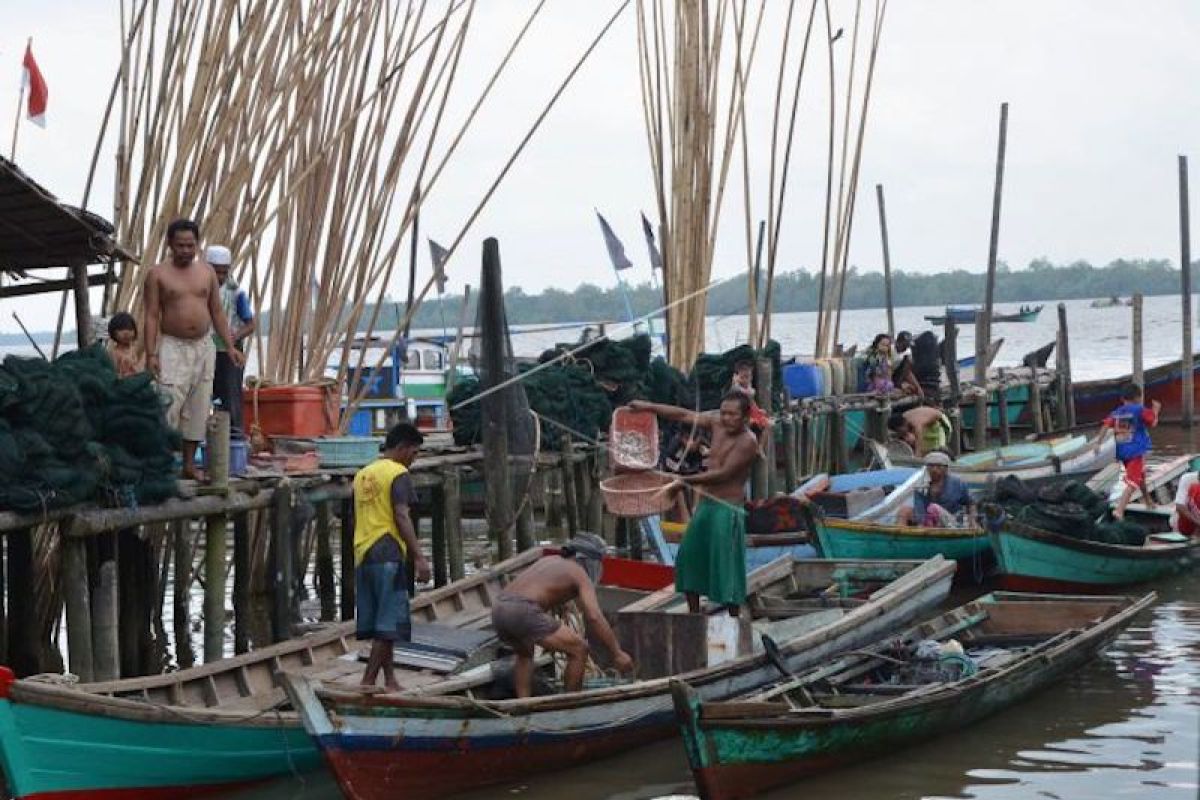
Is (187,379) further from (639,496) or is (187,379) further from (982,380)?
(982,380)

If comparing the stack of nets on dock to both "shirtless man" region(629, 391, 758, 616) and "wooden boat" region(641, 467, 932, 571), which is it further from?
"shirtless man" region(629, 391, 758, 616)

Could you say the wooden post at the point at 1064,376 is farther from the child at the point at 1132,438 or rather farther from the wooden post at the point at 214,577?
the wooden post at the point at 214,577

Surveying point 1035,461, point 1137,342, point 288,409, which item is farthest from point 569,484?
point 1137,342

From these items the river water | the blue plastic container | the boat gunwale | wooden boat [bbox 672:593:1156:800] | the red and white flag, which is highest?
the red and white flag

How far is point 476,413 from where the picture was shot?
13961 millimetres

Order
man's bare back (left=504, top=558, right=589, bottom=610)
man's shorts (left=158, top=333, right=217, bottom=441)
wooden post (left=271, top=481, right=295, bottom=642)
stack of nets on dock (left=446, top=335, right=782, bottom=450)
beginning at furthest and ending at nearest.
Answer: stack of nets on dock (left=446, top=335, right=782, bottom=450)
wooden post (left=271, top=481, right=295, bottom=642)
man's shorts (left=158, top=333, right=217, bottom=441)
man's bare back (left=504, top=558, right=589, bottom=610)

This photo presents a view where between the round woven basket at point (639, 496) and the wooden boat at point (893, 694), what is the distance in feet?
4.25

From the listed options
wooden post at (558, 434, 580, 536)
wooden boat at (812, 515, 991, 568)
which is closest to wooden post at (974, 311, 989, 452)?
wooden boat at (812, 515, 991, 568)

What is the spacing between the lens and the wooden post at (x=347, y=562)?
508 inches

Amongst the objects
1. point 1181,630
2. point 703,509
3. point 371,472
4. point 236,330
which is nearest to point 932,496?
point 1181,630

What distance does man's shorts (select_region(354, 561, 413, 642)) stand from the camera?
9148 mm

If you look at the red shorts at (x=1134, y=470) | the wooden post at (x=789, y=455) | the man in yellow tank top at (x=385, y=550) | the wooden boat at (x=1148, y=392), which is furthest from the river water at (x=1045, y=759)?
the wooden boat at (x=1148, y=392)

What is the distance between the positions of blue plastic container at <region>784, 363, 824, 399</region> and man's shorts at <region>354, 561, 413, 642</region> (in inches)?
467

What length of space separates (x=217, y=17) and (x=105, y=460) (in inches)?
126
